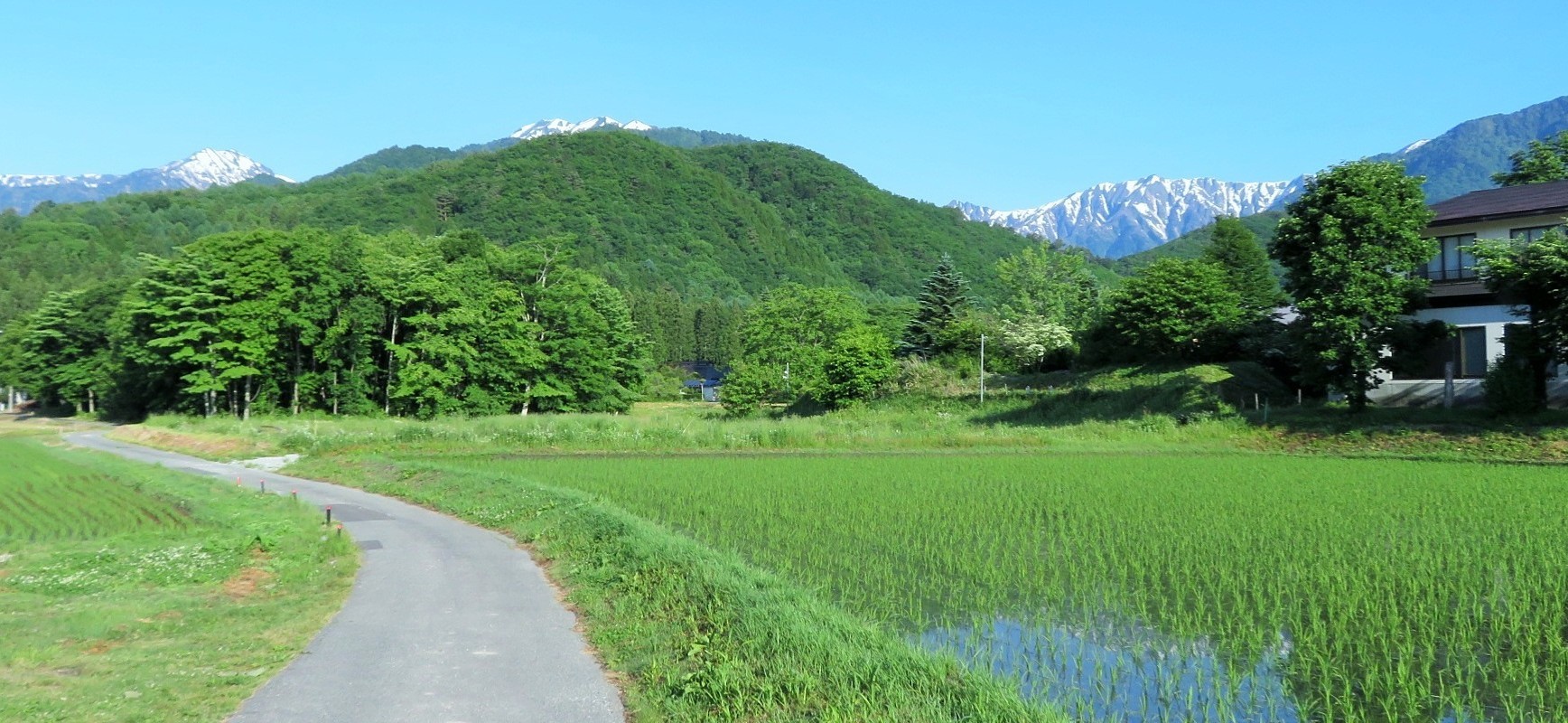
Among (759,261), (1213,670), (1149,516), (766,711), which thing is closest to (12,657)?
(766,711)

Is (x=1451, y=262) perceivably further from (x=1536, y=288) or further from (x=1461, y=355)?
(x=1536, y=288)

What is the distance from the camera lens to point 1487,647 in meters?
8.02

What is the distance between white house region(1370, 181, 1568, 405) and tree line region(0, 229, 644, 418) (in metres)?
41.6

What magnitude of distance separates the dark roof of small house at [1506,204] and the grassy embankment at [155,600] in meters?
34.7

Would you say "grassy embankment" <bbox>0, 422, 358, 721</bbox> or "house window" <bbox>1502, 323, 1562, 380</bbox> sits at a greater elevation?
"house window" <bbox>1502, 323, 1562, 380</bbox>

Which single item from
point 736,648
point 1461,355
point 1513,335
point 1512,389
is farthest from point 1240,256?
point 736,648

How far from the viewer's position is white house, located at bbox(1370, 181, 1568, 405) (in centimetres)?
3130

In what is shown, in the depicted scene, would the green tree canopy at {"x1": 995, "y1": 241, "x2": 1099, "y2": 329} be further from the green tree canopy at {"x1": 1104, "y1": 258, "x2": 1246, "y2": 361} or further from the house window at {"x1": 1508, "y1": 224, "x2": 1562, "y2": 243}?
the house window at {"x1": 1508, "y1": 224, "x2": 1562, "y2": 243}

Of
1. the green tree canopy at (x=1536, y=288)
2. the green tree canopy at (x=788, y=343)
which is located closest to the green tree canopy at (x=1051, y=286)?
the green tree canopy at (x=788, y=343)

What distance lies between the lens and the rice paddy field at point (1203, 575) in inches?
283

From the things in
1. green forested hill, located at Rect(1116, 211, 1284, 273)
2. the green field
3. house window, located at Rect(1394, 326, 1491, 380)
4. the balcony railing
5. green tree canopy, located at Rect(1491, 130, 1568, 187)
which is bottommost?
the green field

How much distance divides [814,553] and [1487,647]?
7.43 metres

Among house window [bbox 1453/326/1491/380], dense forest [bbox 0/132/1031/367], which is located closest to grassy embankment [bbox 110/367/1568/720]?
house window [bbox 1453/326/1491/380]

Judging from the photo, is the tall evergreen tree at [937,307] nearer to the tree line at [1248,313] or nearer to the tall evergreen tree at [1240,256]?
the tree line at [1248,313]
